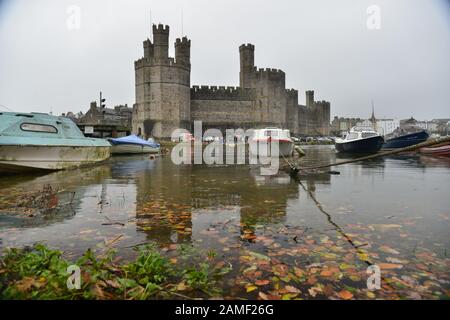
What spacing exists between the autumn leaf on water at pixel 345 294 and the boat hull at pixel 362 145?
70.1 feet

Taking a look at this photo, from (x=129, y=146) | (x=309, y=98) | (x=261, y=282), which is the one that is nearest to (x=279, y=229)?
(x=261, y=282)

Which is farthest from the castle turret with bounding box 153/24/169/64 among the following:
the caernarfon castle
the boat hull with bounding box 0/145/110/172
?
the boat hull with bounding box 0/145/110/172

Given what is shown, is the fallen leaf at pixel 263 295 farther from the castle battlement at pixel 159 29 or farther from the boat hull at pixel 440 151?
the castle battlement at pixel 159 29

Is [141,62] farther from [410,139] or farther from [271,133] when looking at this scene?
[410,139]

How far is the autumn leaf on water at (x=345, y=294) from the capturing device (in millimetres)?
2363

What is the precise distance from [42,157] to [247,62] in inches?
2153

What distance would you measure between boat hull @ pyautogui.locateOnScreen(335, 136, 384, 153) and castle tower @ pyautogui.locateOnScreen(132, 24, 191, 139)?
111 feet

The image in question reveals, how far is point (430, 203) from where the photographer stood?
19.0 ft

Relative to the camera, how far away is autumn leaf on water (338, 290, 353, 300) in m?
2.36

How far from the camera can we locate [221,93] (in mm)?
59812

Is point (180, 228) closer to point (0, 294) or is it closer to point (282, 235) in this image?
point (282, 235)

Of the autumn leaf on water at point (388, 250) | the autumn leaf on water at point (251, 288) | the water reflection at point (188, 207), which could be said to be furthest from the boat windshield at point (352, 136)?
the autumn leaf on water at point (251, 288)

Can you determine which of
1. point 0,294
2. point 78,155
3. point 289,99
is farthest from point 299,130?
point 0,294
